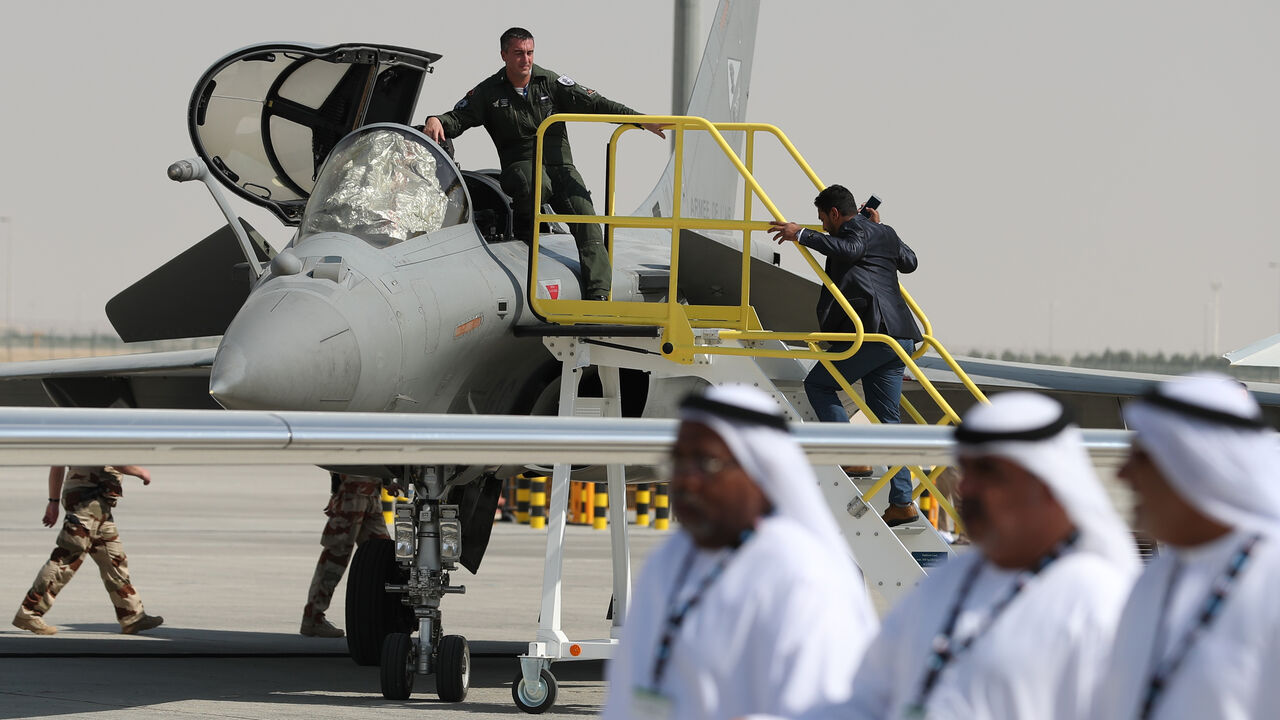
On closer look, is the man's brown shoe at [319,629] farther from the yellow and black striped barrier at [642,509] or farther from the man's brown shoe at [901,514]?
the yellow and black striped barrier at [642,509]

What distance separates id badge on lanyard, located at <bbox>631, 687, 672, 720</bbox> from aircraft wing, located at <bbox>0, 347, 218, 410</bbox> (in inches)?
450

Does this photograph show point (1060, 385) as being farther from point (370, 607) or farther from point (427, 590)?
point (427, 590)

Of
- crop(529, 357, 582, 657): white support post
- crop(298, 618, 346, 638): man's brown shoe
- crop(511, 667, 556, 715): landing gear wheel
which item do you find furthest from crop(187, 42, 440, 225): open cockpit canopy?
crop(298, 618, 346, 638): man's brown shoe

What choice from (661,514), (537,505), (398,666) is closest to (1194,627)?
(398,666)

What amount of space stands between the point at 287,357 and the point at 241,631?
669 centimetres

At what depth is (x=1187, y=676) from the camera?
9.66ft

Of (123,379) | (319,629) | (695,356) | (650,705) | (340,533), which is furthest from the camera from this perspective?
(123,379)

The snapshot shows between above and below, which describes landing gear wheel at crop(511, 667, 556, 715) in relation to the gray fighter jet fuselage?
below

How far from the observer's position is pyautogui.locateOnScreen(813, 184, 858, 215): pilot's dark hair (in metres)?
10.5

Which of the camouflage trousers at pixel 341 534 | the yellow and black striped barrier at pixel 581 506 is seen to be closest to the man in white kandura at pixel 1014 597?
the camouflage trousers at pixel 341 534

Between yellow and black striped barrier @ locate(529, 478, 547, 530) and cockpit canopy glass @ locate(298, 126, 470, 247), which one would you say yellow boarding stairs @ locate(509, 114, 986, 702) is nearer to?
cockpit canopy glass @ locate(298, 126, 470, 247)

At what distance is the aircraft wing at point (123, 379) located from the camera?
1465 centimetres

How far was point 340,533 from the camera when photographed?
14312mm

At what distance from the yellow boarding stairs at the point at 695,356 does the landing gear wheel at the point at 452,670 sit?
427 mm
